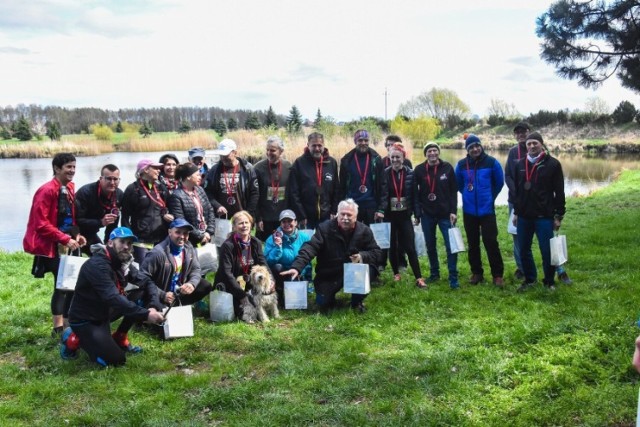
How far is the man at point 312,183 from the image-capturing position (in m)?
6.71

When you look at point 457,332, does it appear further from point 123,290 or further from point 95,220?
point 95,220

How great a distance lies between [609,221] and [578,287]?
533cm

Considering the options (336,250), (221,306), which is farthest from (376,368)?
(221,306)

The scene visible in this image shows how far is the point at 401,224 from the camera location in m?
6.93

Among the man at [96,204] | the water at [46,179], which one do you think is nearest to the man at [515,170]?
the man at [96,204]

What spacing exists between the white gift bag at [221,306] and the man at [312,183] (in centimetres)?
147

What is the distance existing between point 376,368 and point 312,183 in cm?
289

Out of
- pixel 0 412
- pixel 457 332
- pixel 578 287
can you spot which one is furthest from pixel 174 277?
pixel 578 287

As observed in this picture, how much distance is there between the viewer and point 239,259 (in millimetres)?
6051

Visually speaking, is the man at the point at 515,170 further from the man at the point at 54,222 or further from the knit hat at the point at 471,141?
the man at the point at 54,222

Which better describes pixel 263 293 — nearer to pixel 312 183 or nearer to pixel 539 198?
pixel 312 183

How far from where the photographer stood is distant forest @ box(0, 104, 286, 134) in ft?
244

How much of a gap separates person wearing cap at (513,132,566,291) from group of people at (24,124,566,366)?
0.01 meters

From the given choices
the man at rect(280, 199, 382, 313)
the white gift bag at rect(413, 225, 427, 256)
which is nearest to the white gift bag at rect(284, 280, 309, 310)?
the man at rect(280, 199, 382, 313)
